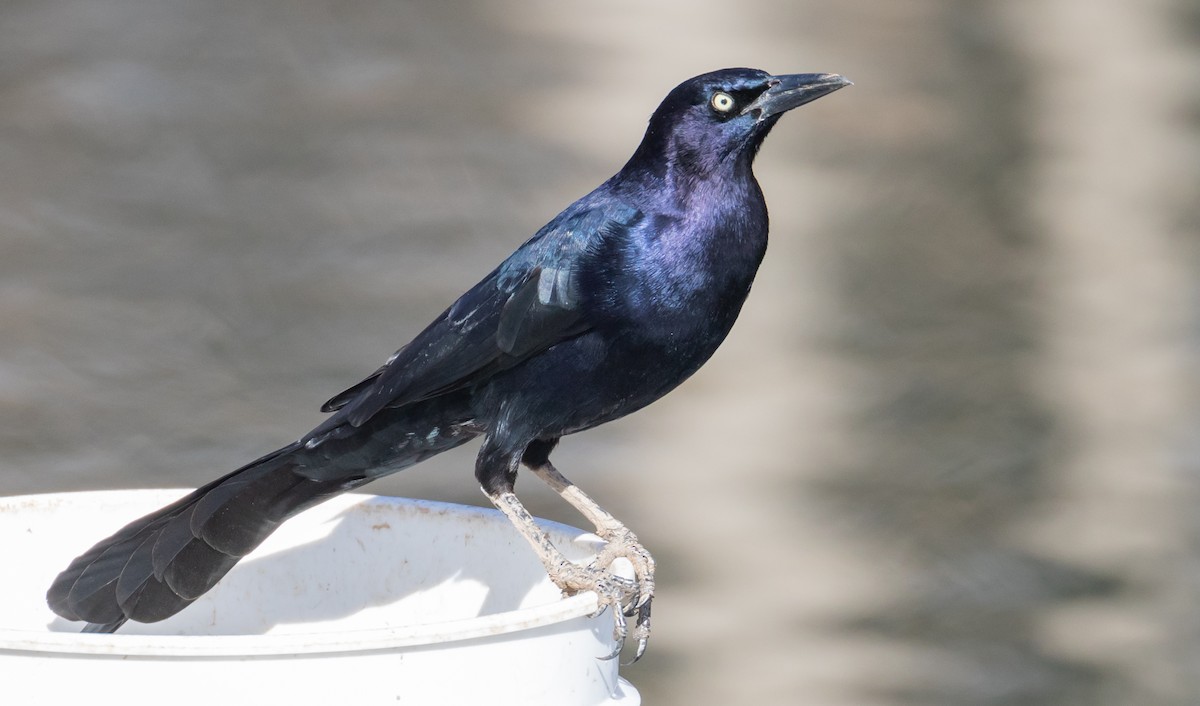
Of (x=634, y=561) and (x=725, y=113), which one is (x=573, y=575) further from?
(x=725, y=113)

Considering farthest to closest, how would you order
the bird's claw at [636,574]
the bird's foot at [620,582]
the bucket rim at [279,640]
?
1. the bird's claw at [636,574]
2. the bird's foot at [620,582]
3. the bucket rim at [279,640]

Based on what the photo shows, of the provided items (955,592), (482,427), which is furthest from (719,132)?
(955,592)

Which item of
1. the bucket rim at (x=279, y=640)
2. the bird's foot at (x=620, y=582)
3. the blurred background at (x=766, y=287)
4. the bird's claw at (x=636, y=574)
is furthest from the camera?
the blurred background at (x=766, y=287)

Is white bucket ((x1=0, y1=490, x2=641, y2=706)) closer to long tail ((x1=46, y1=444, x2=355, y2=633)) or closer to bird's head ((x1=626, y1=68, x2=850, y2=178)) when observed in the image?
long tail ((x1=46, y1=444, x2=355, y2=633))

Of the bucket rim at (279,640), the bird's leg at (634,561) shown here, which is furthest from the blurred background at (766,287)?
the bucket rim at (279,640)

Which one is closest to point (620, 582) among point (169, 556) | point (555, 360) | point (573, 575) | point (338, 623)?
point (573, 575)

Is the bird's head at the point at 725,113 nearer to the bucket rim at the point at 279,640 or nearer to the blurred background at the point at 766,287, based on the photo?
the bucket rim at the point at 279,640

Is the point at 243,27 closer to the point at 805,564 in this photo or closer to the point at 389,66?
the point at 389,66

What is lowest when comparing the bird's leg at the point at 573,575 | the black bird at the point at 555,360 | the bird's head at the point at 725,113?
the bird's leg at the point at 573,575
